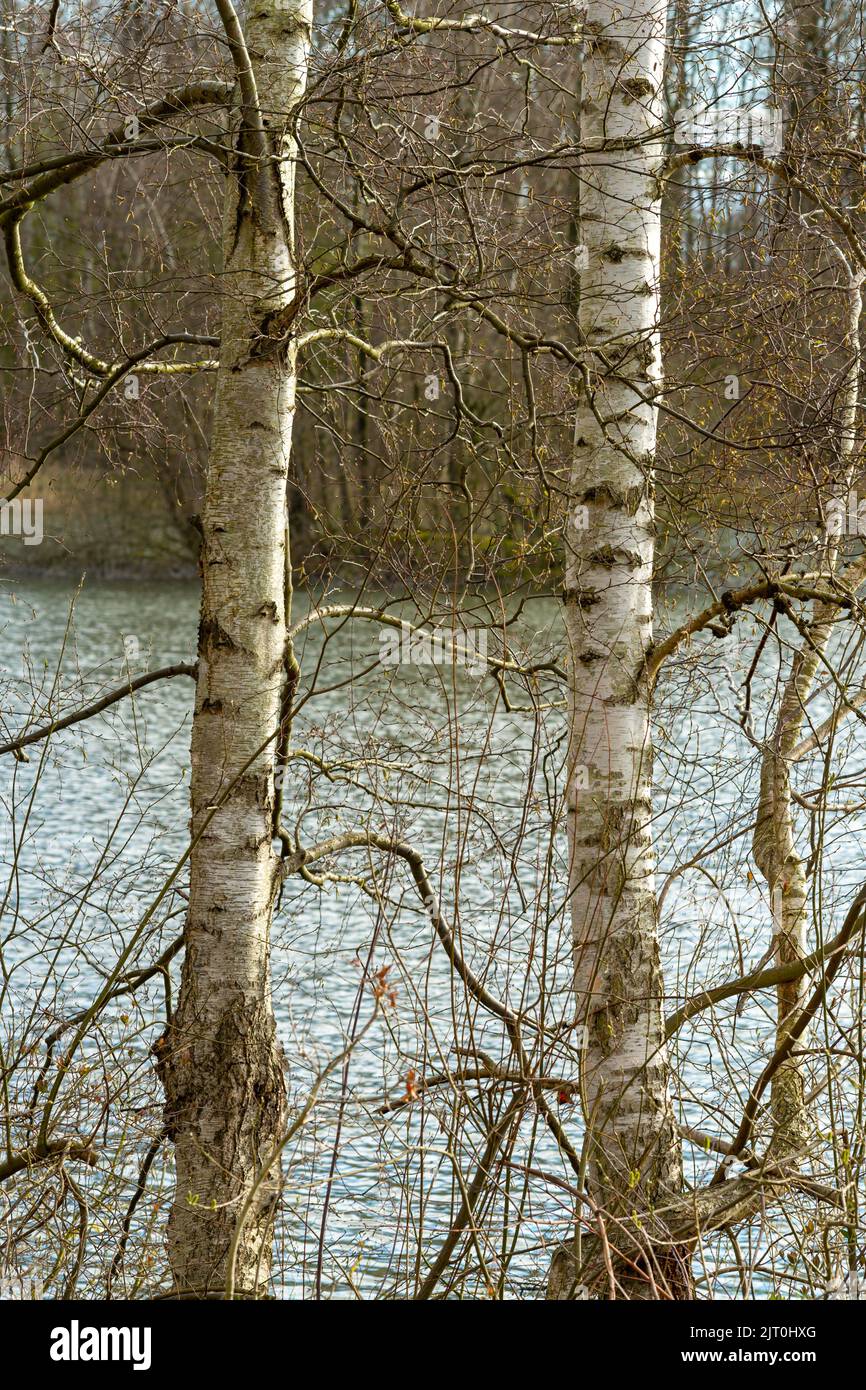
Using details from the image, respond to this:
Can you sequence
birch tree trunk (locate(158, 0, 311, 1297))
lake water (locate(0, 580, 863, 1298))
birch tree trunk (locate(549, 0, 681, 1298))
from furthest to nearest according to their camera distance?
birch tree trunk (locate(549, 0, 681, 1298)), birch tree trunk (locate(158, 0, 311, 1297)), lake water (locate(0, 580, 863, 1298))

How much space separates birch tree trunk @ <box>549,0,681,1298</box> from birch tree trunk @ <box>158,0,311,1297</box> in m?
0.88

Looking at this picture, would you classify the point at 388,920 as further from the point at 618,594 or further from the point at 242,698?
the point at 618,594

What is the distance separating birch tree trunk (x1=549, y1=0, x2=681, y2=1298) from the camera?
3867 mm

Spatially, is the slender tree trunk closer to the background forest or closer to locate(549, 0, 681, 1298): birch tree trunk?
the background forest

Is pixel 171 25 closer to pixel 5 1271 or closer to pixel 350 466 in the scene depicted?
pixel 350 466

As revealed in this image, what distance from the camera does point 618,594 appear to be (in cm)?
401

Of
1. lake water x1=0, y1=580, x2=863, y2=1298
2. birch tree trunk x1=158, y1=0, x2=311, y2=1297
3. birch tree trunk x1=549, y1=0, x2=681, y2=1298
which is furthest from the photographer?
birch tree trunk x1=549, y1=0, x2=681, y2=1298

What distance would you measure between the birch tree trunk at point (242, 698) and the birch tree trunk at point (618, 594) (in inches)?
34.5

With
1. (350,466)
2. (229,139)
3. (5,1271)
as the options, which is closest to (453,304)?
(229,139)

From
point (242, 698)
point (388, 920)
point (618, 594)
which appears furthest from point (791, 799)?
point (388, 920)

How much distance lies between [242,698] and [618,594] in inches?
45.2

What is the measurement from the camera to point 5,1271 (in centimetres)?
319

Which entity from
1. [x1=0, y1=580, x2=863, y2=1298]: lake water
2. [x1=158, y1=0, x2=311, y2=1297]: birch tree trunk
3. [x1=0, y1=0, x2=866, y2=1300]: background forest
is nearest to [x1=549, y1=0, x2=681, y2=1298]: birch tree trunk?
[x1=0, y1=0, x2=866, y2=1300]: background forest
